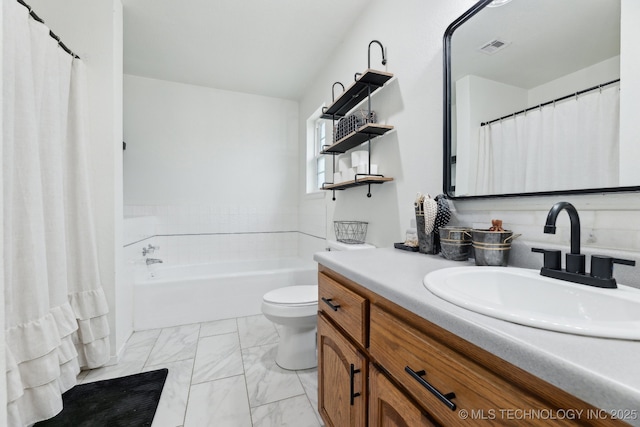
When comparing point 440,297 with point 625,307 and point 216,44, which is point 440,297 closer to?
point 625,307

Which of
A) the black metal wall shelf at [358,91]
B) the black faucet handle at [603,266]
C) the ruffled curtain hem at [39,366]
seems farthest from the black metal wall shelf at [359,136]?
the ruffled curtain hem at [39,366]

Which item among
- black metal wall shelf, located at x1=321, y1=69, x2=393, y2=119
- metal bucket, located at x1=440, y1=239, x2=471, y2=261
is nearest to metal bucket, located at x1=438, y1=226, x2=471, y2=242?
metal bucket, located at x1=440, y1=239, x2=471, y2=261

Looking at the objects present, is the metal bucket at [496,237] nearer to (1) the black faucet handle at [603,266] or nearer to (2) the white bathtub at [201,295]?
(1) the black faucet handle at [603,266]

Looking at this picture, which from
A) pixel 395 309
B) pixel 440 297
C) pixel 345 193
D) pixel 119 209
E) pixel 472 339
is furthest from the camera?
pixel 345 193

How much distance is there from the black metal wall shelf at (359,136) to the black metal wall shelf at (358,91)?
258mm

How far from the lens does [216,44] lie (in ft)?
7.98

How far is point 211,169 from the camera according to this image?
329 cm

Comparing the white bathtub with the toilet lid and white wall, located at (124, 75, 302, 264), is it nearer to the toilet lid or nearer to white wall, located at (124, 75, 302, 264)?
white wall, located at (124, 75, 302, 264)

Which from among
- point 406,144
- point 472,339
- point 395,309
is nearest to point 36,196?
point 395,309

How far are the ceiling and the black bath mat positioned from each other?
253cm

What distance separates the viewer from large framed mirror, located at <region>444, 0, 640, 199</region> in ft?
2.52

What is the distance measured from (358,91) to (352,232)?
1.00 m

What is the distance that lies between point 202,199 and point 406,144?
2558mm

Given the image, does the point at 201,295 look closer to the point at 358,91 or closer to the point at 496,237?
the point at 358,91
